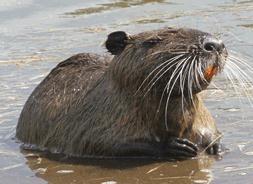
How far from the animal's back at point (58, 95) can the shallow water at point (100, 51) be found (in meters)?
0.19

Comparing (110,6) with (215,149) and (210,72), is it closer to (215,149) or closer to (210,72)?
(215,149)

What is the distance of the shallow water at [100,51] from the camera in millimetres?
6250

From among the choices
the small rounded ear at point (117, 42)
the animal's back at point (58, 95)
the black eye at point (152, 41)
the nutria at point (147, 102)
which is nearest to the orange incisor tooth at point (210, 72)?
the nutria at point (147, 102)

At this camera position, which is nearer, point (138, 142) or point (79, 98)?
point (138, 142)

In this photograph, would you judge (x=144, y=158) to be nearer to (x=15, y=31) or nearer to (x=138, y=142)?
(x=138, y=142)

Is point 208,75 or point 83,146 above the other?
point 208,75

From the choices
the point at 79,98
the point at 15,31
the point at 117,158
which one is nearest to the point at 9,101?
the point at 79,98

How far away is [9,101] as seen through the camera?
8.49 metres

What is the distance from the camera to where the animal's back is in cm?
714

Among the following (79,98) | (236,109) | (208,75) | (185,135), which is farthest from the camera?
(236,109)

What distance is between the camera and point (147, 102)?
21.1 ft

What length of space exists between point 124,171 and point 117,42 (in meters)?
0.93

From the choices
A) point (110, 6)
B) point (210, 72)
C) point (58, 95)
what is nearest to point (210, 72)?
point (210, 72)

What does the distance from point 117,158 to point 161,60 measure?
81 cm
